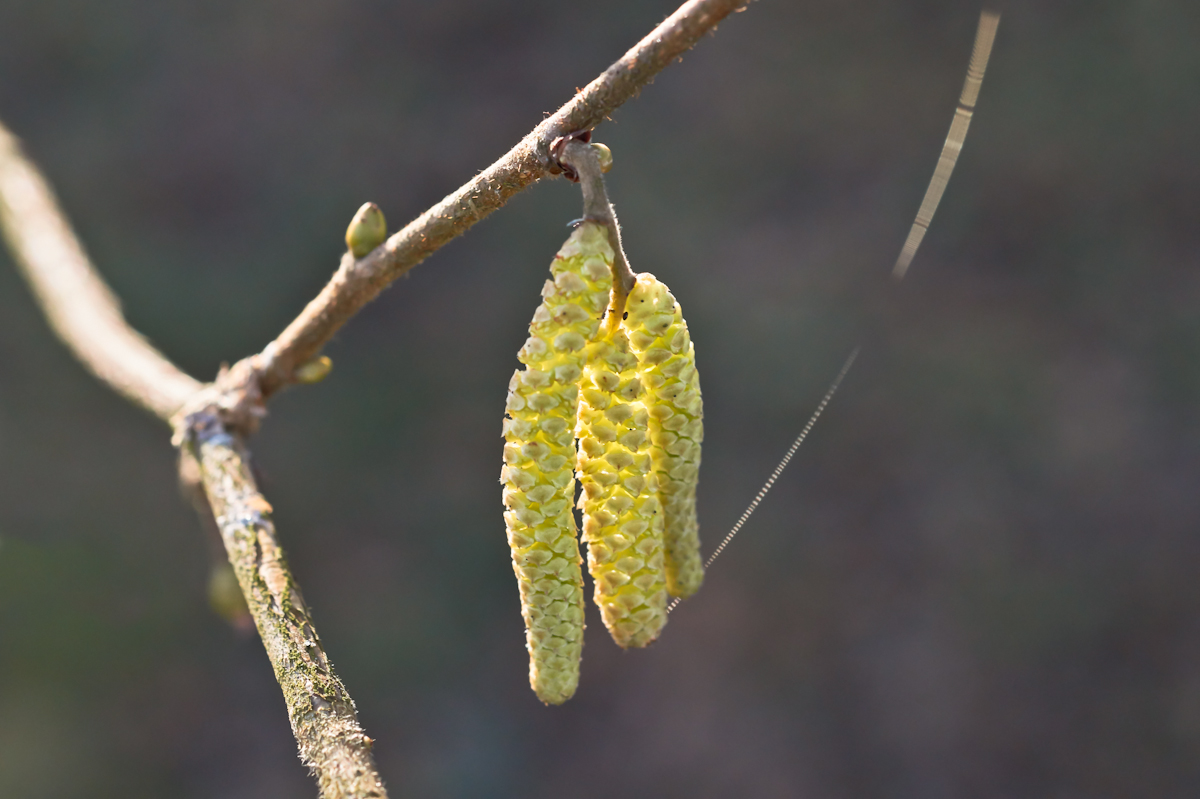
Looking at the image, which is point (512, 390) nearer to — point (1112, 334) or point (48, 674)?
point (48, 674)

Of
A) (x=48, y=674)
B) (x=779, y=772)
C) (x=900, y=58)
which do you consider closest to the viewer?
(x=48, y=674)

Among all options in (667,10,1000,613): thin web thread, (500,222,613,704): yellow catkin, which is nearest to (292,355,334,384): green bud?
(500,222,613,704): yellow catkin

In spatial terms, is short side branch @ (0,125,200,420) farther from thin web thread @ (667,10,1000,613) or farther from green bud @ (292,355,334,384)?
thin web thread @ (667,10,1000,613)

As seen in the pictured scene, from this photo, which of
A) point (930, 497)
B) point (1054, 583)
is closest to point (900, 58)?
point (930, 497)

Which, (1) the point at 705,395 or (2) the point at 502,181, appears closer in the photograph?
(2) the point at 502,181

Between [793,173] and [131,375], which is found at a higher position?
[793,173]

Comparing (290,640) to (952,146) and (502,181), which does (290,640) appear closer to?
(502,181)

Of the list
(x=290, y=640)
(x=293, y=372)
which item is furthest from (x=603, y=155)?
(x=293, y=372)
